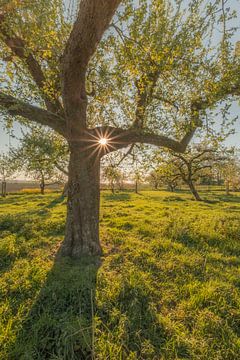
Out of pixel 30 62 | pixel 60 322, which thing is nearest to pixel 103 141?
pixel 30 62

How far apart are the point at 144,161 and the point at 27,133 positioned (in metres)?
6.53

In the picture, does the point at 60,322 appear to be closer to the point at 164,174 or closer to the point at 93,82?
the point at 93,82

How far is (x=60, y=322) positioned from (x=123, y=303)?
147cm

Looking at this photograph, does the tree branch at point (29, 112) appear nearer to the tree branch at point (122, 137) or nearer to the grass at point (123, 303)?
the tree branch at point (122, 137)

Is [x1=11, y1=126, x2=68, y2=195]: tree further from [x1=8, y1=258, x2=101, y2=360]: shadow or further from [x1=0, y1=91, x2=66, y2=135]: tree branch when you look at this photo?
[x1=8, y1=258, x2=101, y2=360]: shadow

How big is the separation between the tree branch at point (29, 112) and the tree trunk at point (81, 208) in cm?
125

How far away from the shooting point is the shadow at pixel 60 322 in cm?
317

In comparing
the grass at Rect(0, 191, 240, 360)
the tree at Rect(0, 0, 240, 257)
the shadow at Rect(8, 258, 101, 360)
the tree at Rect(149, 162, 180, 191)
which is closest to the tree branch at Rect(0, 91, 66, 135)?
the tree at Rect(0, 0, 240, 257)

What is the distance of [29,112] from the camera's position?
6367mm

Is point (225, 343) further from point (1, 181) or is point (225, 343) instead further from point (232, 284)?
point (1, 181)

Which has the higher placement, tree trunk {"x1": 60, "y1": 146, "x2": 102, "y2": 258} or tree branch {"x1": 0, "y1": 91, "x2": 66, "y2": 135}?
tree branch {"x1": 0, "y1": 91, "x2": 66, "y2": 135}

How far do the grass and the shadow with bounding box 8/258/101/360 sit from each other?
0.02 metres

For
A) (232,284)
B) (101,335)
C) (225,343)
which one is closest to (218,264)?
(232,284)

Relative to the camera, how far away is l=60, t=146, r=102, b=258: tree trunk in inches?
265
